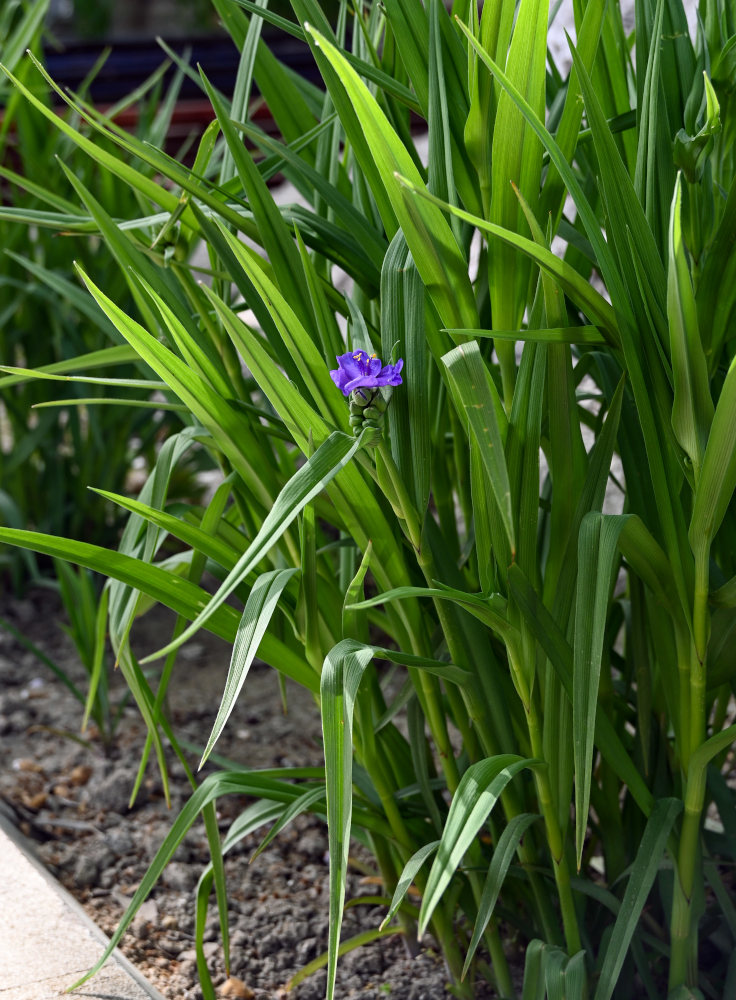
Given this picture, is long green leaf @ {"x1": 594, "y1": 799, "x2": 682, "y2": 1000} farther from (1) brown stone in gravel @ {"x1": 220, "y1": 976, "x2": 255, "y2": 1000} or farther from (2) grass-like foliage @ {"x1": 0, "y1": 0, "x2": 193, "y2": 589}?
(2) grass-like foliage @ {"x1": 0, "y1": 0, "x2": 193, "y2": 589}

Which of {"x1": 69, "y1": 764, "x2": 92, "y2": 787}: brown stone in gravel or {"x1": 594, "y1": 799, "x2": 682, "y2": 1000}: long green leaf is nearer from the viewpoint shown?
{"x1": 594, "y1": 799, "x2": 682, "y2": 1000}: long green leaf

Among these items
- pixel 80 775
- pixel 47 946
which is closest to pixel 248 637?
pixel 47 946

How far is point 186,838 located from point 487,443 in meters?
0.84

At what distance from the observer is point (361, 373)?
550mm

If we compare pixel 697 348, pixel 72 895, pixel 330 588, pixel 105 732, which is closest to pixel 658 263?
pixel 697 348

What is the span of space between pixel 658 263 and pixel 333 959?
45 cm

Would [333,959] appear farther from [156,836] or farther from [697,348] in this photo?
[156,836]

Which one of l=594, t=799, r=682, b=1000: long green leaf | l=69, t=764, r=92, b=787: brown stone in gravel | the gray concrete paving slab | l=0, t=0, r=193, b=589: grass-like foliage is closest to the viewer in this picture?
l=594, t=799, r=682, b=1000: long green leaf

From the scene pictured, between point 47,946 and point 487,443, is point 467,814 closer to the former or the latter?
point 487,443

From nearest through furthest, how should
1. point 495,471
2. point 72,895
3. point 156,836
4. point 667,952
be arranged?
point 495,471
point 667,952
point 72,895
point 156,836

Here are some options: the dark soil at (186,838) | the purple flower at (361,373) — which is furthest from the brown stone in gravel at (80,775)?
the purple flower at (361,373)

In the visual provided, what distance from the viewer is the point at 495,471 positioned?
543 millimetres

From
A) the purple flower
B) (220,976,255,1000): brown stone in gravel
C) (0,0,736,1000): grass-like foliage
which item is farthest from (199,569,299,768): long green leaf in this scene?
(220,976,255,1000): brown stone in gravel

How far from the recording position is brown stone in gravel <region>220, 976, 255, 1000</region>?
0.94 m
